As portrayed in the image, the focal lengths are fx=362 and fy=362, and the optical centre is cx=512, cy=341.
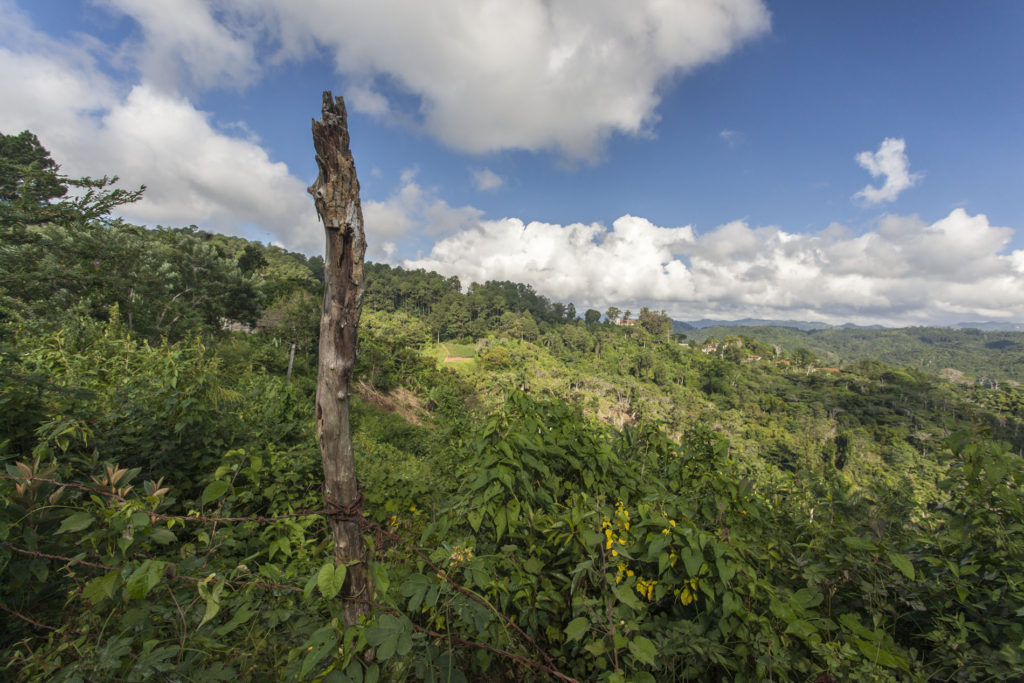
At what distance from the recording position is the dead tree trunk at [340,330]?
1.43 meters

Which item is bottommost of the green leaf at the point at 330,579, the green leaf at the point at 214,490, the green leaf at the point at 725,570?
the green leaf at the point at 725,570

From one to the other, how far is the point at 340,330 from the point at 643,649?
168cm

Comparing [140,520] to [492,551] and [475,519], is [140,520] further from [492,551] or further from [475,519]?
[492,551]

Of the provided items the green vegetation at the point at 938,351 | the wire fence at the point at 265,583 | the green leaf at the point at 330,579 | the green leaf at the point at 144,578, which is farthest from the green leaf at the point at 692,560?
the green vegetation at the point at 938,351

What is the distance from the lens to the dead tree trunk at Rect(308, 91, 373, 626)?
1435mm

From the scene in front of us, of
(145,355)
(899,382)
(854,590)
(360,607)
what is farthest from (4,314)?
(899,382)

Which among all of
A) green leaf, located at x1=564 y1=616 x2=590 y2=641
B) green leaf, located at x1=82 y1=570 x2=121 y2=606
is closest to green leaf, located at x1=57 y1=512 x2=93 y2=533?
green leaf, located at x1=82 y1=570 x2=121 y2=606

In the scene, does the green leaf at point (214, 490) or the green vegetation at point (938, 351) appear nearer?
the green leaf at point (214, 490)

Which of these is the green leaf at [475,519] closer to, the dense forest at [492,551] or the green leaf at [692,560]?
the dense forest at [492,551]

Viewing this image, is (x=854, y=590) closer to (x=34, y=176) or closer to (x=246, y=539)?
(x=246, y=539)

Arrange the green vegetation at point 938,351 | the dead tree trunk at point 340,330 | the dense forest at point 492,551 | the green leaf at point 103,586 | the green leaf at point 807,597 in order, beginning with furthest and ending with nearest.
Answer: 1. the green vegetation at point 938,351
2. the green leaf at point 807,597
3. the dead tree trunk at point 340,330
4. the dense forest at point 492,551
5. the green leaf at point 103,586

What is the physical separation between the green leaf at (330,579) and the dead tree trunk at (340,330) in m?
0.14

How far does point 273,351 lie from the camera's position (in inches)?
760

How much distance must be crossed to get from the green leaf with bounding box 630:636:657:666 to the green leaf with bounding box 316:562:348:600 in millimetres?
1050
